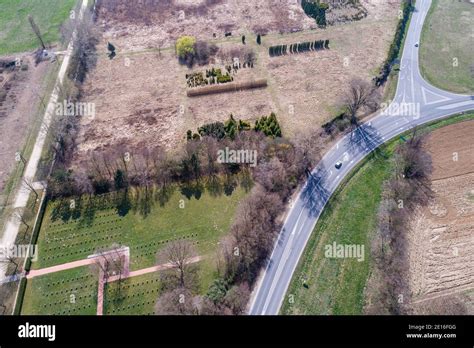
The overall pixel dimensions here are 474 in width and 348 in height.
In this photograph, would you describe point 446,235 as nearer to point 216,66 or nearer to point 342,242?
point 342,242

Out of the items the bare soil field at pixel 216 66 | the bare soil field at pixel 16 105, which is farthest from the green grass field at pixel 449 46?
the bare soil field at pixel 16 105

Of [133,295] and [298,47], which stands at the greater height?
[298,47]

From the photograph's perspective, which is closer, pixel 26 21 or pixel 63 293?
pixel 63 293

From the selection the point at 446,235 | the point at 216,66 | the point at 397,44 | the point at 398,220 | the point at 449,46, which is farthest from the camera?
the point at 449,46

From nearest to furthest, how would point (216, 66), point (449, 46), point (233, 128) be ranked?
point (233, 128)
point (216, 66)
point (449, 46)

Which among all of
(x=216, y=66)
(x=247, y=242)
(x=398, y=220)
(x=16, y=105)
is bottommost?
(x=398, y=220)

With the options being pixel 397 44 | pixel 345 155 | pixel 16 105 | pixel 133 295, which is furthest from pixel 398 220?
pixel 16 105

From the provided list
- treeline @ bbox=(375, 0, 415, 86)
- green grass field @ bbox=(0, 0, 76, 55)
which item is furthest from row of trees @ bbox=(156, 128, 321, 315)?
green grass field @ bbox=(0, 0, 76, 55)
